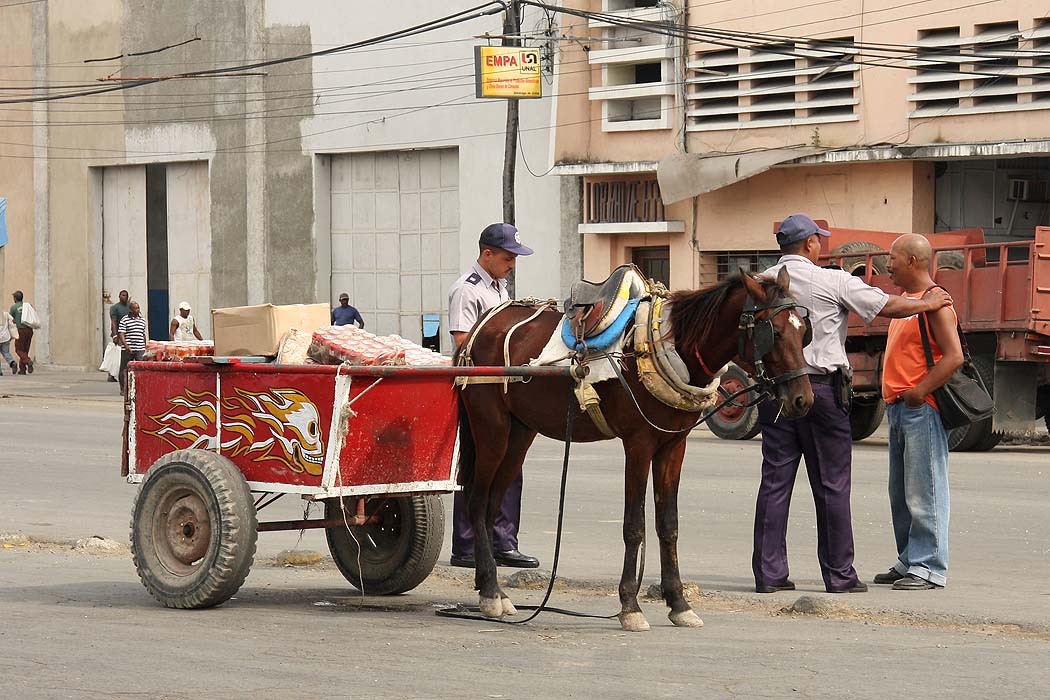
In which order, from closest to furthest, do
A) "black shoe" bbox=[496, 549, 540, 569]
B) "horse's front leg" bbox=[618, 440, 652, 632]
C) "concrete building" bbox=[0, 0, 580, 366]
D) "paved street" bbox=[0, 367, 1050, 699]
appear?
"paved street" bbox=[0, 367, 1050, 699] < "horse's front leg" bbox=[618, 440, 652, 632] < "black shoe" bbox=[496, 549, 540, 569] < "concrete building" bbox=[0, 0, 580, 366]

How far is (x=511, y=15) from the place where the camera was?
1188 inches

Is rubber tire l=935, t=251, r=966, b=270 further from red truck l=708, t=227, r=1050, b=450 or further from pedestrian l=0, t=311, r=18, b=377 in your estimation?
pedestrian l=0, t=311, r=18, b=377

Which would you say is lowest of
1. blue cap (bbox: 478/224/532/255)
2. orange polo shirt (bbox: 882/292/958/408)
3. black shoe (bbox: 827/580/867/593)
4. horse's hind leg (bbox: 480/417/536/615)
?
black shoe (bbox: 827/580/867/593)

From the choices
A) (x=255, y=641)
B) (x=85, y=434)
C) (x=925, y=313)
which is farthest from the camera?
(x=85, y=434)

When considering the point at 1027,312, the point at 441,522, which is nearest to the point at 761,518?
the point at 441,522

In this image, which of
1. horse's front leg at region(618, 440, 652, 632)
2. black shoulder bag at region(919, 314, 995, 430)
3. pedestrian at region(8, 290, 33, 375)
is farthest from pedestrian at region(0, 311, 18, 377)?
horse's front leg at region(618, 440, 652, 632)

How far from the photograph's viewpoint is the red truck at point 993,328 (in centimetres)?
1795

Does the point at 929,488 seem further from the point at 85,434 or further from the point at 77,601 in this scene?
the point at 85,434

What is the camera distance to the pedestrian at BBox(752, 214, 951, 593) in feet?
29.8

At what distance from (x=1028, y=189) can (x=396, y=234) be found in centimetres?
1412

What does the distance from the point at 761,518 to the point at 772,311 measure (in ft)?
6.40

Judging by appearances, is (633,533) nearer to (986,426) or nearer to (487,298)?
(487,298)

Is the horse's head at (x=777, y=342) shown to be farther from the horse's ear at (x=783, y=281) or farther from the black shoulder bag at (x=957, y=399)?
the black shoulder bag at (x=957, y=399)

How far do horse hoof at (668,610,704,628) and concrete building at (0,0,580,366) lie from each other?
22.7m
